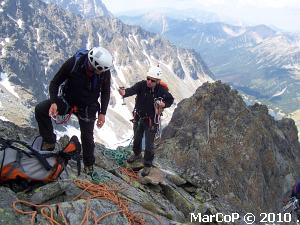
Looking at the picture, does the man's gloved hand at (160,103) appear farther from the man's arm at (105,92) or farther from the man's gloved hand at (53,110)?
the man's gloved hand at (53,110)

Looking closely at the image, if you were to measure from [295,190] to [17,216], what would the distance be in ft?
56.0

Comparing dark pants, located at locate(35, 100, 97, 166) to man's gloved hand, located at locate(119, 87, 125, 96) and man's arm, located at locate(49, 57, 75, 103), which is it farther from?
man's gloved hand, located at locate(119, 87, 125, 96)

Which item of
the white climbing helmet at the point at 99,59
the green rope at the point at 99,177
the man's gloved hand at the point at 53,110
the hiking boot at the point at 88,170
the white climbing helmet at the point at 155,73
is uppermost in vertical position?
the white climbing helmet at the point at 99,59

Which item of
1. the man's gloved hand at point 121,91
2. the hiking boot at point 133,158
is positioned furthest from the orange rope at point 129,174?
the man's gloved hand at point 121,91

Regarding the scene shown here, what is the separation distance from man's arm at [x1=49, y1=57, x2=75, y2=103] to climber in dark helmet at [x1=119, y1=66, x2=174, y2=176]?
3.95 meters

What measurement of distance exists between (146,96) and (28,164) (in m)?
7.28

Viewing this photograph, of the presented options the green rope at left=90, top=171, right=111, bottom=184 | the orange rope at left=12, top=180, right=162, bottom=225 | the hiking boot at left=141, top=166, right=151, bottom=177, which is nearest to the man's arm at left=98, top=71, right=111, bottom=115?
the green rope at left=90, top=171, right=111, bottom=184

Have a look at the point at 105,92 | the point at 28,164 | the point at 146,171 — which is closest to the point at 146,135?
the point at 146,171

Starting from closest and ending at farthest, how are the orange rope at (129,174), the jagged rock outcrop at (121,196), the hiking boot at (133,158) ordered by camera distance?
the jagged rock outcrop at (121,196)
the orange rope at (129,174)
the hiking boot at (133,158)

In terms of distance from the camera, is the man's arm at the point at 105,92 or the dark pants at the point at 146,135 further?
the dark pants at the point at 146,135

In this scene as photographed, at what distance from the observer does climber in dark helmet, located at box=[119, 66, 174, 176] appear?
1652 centimetres

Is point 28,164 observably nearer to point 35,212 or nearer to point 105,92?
point 35,212

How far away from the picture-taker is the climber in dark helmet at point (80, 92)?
488 inches

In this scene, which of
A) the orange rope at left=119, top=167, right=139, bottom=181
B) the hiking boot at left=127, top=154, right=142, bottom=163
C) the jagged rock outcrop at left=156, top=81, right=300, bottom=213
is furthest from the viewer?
the jagged rock outcrop at left=156, top=81, right=300, bottom=213
